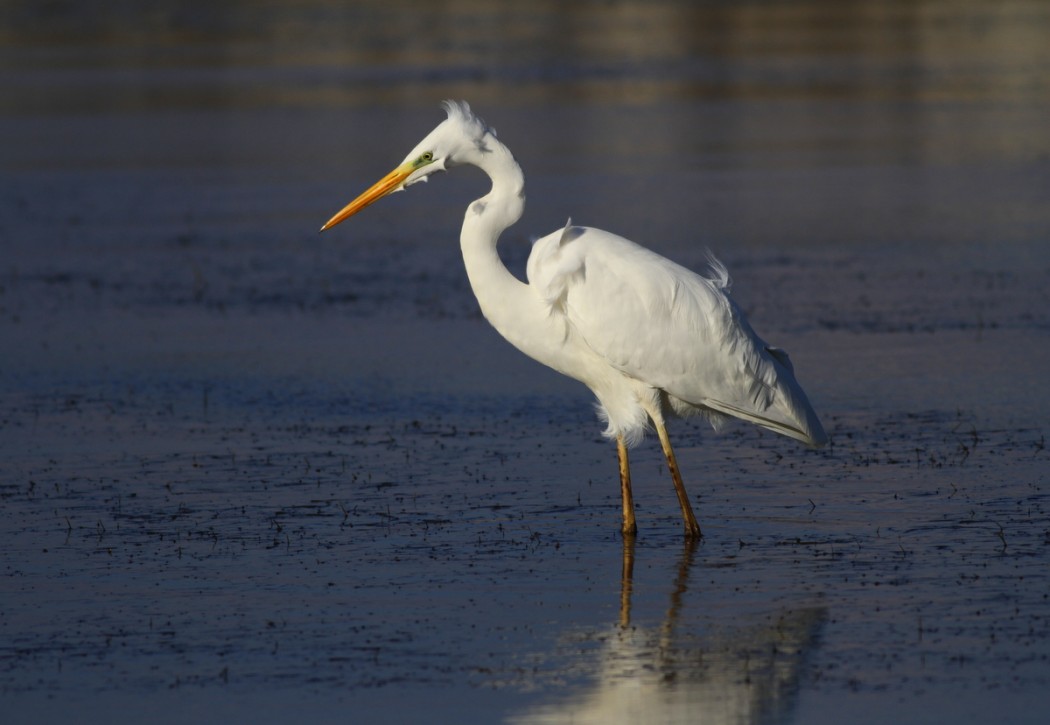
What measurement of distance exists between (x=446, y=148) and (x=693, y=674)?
330cm

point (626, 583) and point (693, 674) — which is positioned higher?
point (626, 583)

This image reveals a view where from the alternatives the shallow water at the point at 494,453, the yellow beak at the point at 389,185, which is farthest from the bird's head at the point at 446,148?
the shallow water at the point at 494,453

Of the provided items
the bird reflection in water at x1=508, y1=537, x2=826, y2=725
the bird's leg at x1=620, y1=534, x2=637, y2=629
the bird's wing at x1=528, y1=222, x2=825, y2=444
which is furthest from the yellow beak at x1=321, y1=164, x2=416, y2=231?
the bird reflection in water at x1=508, y1=537, x2=826, y2=725

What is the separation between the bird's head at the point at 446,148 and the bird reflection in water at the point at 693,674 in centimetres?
261

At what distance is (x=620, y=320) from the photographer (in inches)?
328

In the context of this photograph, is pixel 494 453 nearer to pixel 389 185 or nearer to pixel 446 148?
pixel 389 185

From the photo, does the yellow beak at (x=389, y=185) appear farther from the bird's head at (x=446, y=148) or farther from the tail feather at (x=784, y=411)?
the tail feather at (x=784, y=411)

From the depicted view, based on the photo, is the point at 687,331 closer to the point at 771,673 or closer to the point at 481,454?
the point at 481,454

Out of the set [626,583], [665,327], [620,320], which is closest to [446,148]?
[620,320]

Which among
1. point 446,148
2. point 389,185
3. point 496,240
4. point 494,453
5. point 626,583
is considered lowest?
point 626,583

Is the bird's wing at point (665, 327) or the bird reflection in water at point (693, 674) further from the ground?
the bird's wing at point (665, 327)

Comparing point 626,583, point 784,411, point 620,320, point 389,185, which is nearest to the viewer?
point 626,583

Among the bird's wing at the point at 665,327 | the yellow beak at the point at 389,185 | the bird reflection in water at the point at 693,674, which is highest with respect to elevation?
the yellow beak at the point at 389,185

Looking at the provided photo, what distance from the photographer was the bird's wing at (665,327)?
27.4ft
